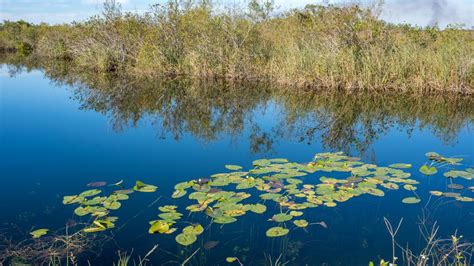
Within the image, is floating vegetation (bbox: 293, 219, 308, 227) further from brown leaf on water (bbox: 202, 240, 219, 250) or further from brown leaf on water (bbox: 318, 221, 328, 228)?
brown leaf on water (bbox: 202, 240, 219, 250)

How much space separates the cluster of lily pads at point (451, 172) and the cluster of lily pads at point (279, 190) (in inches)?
10.5

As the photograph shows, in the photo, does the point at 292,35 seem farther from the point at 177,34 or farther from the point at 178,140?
the point at 178,140

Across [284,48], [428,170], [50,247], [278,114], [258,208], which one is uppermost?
[284,48]

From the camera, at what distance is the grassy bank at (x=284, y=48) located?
1078cm

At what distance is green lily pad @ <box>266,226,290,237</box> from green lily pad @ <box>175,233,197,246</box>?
2.01 ft

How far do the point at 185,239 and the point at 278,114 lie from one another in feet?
19.0

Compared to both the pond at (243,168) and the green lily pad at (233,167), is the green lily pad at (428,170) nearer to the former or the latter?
the pond at (243,168)

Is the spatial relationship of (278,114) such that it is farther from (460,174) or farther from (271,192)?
(271,192)

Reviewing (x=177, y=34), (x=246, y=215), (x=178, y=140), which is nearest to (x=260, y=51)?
(x=177, y=34)

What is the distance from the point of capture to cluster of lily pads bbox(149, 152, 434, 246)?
3.74 m

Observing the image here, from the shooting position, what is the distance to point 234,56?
13430 mm

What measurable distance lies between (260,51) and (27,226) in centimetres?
1125

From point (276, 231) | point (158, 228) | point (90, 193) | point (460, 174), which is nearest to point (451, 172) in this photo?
point (460, 174)

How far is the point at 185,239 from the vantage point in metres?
3.35
